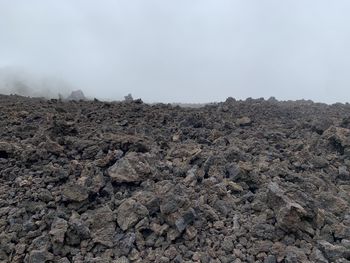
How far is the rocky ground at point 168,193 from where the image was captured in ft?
20.1

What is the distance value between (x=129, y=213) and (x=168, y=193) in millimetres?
737

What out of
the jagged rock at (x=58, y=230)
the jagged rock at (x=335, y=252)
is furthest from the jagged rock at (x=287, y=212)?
the jagged rock at (x=58, y=230)

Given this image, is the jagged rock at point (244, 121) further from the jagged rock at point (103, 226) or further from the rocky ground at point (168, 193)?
the jagged rock at point (103, 226)

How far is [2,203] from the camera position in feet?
22.8

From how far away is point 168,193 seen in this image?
6852mm

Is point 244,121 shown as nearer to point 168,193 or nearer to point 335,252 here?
point 168,193

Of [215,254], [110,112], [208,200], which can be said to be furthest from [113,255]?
[110,112]

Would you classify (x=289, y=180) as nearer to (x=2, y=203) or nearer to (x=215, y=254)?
(x=215, y=254)

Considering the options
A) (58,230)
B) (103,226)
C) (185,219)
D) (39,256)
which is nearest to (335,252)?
(185,219)

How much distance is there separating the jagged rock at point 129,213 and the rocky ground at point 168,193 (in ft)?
0.06

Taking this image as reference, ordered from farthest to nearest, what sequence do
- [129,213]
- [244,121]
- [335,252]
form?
[244,121], [129,213], [335,252]

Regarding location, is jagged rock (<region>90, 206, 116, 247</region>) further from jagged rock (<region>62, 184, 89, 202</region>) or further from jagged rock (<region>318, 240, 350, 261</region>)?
jagged rock (<region>318, 240, 350, 261</region>)

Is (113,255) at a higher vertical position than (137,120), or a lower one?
lower

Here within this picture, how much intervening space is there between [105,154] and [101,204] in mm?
1683
